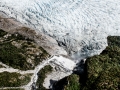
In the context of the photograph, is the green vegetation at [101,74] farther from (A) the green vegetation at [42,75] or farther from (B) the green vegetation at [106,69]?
(A) the green vegetation at [42,75]

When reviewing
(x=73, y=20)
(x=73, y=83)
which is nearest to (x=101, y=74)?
(x=73, y=83)

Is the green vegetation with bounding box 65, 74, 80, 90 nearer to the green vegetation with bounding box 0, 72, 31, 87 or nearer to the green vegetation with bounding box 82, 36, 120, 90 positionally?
the green vegetation with bounding box 82, 36, 120, 90

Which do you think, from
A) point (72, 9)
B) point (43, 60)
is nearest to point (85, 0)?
point (72, 9)

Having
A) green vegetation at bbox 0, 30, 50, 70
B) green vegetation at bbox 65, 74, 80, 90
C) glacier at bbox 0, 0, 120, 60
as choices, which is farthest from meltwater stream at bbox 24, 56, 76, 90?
green vegetation at bbox 65, 74, 80, 90

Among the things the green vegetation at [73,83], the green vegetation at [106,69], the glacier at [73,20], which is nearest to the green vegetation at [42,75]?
the green vegetation at [73,83]

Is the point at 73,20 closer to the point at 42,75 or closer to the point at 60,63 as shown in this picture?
the point at 60,63
